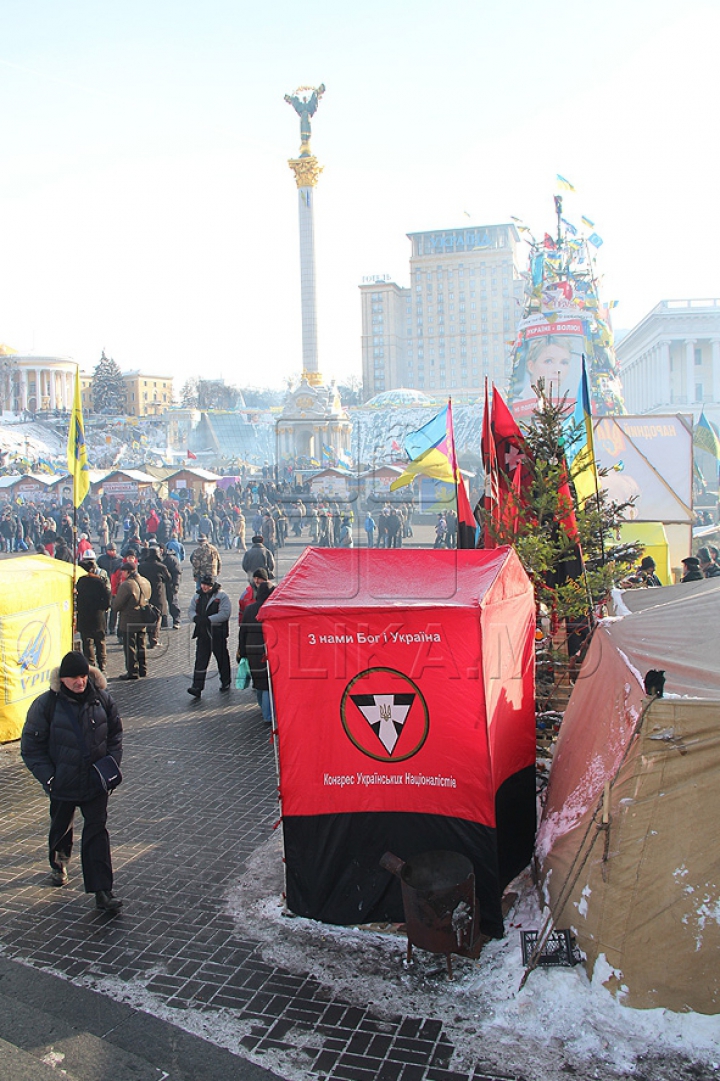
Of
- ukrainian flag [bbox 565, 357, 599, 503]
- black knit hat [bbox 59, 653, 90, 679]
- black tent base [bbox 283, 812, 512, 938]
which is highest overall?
ukrainian flag [bbox 565, 357, 599, 503]

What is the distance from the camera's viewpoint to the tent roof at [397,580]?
15.7 feet

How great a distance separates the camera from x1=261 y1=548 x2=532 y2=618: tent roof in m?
4.80

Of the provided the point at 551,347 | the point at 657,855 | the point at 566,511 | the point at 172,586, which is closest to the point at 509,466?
the point at 566,511

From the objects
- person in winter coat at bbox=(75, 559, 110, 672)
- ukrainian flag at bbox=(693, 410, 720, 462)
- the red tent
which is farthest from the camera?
ukrainian flag at bbox=(693, 410, 720, 462)

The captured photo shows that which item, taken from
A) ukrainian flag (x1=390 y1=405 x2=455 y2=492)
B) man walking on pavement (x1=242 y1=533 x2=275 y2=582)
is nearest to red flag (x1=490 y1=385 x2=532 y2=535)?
ukrainian flag (x1=390 y1=405 x2=455 y2=492)

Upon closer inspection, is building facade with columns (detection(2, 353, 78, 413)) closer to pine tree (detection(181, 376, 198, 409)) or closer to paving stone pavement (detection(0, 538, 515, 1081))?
pine tree (detection(181, 376, 198, 409))

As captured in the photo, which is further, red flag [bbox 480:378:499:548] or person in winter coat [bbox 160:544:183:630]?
person in winter coat [bbox 160:544:183:630]

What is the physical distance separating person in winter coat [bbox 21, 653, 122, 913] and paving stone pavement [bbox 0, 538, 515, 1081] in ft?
1.13

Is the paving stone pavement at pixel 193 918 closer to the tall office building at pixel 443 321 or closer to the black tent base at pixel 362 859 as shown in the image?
the black tent base at pixel 362 859

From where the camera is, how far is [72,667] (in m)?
5.15

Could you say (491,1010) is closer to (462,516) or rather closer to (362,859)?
(362,859)

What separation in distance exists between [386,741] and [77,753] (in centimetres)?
193

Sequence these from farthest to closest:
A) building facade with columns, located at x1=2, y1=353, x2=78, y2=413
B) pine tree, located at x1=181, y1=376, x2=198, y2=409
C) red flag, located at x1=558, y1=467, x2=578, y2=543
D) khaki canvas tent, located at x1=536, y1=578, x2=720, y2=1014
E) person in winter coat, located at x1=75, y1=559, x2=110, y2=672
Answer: pine tree, located at x1=181, y1=376, x2=198, y2=409
building facade with columns, located at x1=2, y1=353, x2=78, y2=413
person in winter coat, located at x1=75, y1=559, x2=110, y2=672
red flag, located at x1=558, y1=467, x2=578, y2=543
khaki canvas tent, located at x1=536, y1=578, x2=720, y2=1014

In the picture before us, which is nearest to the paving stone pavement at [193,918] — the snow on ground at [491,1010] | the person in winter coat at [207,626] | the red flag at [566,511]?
the snow on ground at [491,1010]
